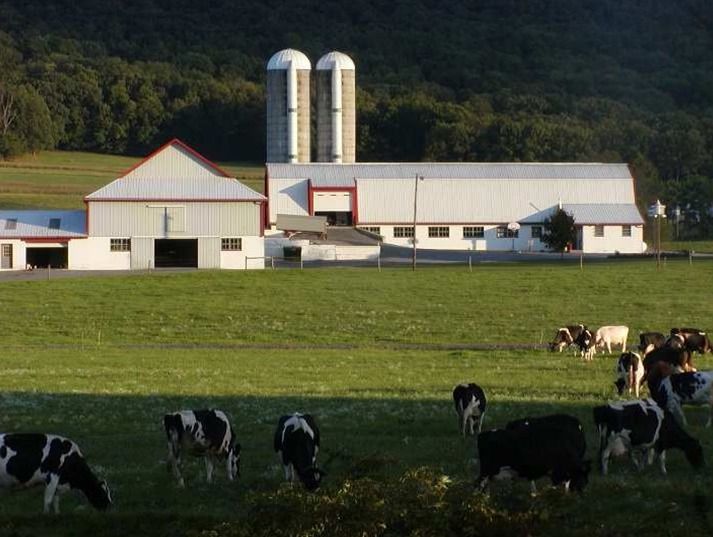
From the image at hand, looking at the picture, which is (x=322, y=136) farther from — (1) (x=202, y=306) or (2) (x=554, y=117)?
(1) (x=202, y=306)

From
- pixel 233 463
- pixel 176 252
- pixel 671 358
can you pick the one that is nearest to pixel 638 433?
pixel 233 463

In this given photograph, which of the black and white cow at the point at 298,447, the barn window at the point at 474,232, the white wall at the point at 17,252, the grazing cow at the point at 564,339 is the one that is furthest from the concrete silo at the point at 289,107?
the black and white cow at the point at 298,447

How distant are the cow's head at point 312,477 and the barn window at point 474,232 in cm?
7754

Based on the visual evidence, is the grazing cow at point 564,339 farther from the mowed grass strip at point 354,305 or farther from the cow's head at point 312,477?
the cow's head at point 312,477

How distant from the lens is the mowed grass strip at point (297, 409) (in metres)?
15.2

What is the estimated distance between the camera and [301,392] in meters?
26.4

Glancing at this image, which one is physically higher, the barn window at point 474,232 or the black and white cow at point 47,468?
the barn window at point 474,232

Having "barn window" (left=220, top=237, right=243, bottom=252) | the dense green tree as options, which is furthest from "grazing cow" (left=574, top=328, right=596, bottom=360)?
the dense green tree

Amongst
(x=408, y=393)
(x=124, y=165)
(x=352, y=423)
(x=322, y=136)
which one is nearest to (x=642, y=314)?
(x=408, y=393)

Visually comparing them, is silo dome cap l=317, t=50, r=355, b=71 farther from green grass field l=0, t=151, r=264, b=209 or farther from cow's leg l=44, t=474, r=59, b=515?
cow's leg l=44, t=474, r=59, b=515

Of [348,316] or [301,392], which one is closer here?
[301,392]

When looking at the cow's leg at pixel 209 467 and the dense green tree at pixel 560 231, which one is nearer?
the cow's leg at pixel 209 467

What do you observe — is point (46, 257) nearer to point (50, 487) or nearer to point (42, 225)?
point (42, 225)

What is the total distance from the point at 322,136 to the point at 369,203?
2325 centimetres
